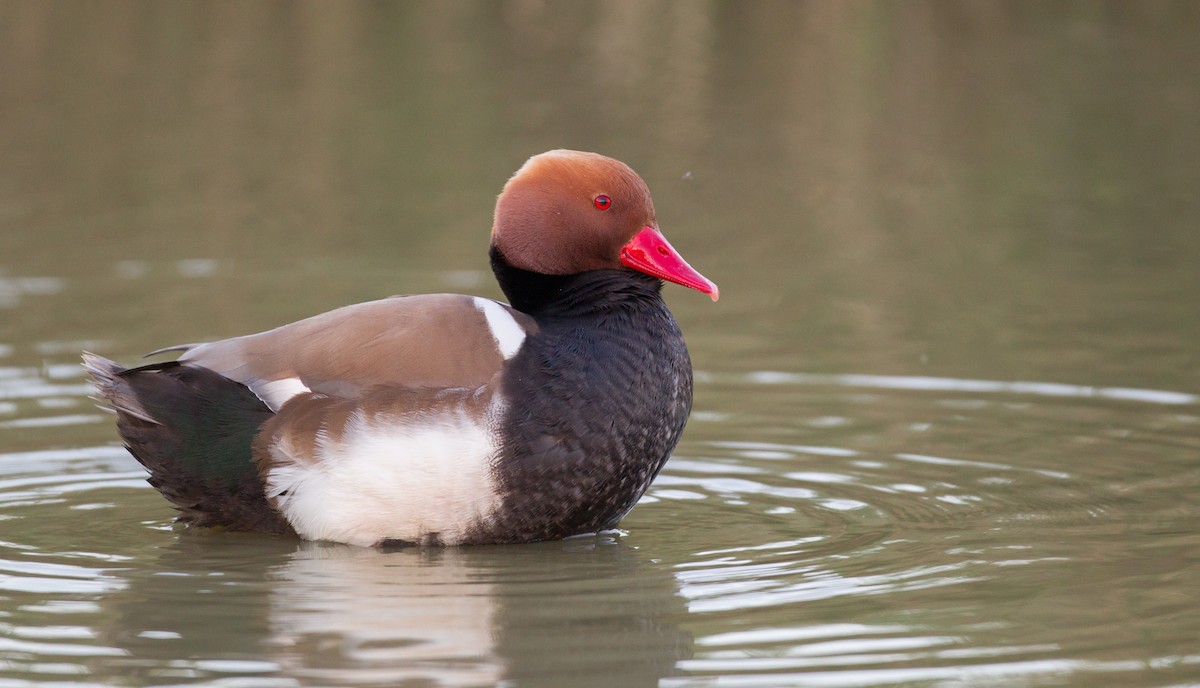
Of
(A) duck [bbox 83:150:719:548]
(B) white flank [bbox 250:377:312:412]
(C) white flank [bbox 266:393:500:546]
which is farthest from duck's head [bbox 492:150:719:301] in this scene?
(B) white flank [bbox 250:377:312:412]

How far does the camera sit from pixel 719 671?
4379 mm

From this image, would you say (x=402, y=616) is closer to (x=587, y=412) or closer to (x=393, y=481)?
(x=393, y=481)

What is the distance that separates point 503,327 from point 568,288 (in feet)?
1.27

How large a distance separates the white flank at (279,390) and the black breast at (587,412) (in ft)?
2.18

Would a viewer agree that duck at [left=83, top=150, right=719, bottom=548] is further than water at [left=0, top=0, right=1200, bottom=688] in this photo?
Yes

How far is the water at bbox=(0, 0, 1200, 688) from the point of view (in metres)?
Result: 4.73

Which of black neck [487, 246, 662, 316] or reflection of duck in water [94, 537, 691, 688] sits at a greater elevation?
black neck [487, 246, 662, 316]

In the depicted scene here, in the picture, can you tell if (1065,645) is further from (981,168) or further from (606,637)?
(981,168)

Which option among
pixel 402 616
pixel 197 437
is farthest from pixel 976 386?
pixel 402 616

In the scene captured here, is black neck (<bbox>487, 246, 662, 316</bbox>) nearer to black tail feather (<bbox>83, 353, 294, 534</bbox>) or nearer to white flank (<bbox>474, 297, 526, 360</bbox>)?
white flank (<bbox>474, 297, 526, 360</bbox>)

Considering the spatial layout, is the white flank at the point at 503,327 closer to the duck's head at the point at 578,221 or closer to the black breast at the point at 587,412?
the black breast at the point at 587,412

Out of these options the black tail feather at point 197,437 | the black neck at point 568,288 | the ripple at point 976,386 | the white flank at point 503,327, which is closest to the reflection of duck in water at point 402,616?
the black tail feather at point 197,437

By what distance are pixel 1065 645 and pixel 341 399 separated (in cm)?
232

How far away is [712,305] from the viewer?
396 inches
